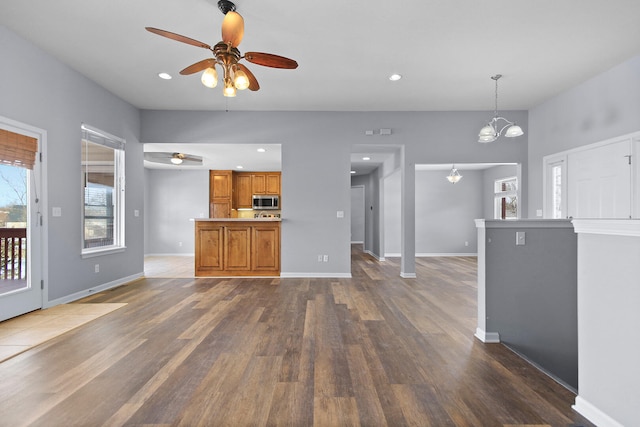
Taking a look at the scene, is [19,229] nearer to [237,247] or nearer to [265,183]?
[237,247]

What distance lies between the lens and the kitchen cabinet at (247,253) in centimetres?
550

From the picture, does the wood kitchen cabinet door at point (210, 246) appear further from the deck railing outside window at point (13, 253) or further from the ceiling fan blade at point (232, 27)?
the ceiling fan blade at point (232, 27)

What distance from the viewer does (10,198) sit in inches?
127

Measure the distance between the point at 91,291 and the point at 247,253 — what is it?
7.48 ft

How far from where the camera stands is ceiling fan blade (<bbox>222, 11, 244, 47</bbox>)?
2410mm

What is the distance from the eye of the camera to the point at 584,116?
4.39 m

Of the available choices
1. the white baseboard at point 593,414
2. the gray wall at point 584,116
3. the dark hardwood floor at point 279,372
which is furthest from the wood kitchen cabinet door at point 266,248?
the gray wall at point 584,116

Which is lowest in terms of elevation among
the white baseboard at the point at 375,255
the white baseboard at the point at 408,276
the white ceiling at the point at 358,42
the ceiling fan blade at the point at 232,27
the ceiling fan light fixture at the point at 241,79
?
Result: the white baseboard at the point at 375,255

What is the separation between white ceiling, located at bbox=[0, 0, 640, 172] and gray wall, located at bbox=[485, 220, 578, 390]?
79.3 inches

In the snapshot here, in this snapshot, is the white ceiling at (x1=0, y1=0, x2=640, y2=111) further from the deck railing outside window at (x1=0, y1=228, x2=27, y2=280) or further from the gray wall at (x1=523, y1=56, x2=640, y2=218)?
the deck railing outside window at (x1=0, y1=228, x2=27, y2=280)

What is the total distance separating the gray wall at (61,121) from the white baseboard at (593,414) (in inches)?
195

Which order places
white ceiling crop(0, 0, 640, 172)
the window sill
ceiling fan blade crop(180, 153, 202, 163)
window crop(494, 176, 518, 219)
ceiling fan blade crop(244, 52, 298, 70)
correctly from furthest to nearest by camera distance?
1. window crop(494, 176, 518, 219)
2. ceiling fan blade crop(180, 153, 202, 163)
3. the window sill
4. white ceiling crop(0, 0, 640, 172)
5. ceiling fan blade crop(244, 52, 298, 70)

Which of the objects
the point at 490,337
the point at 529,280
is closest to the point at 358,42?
the point at 529,280

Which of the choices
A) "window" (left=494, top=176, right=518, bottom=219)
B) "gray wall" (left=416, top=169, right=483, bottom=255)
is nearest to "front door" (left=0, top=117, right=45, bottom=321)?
"gray wall" (left=416, top=169, right=483, bottom=255)
